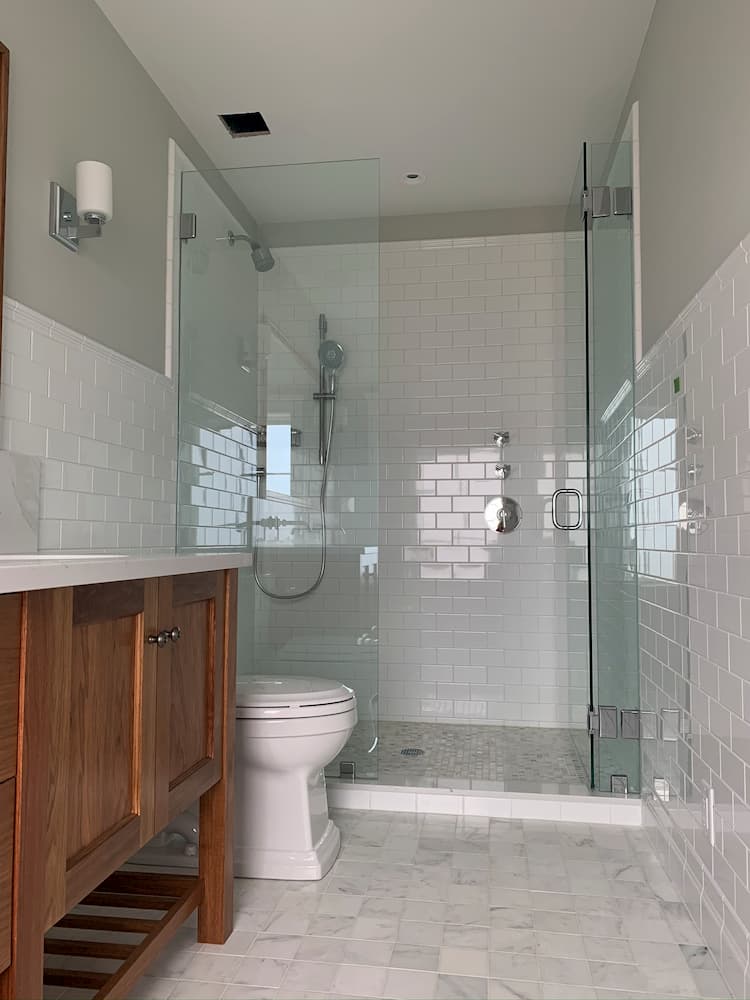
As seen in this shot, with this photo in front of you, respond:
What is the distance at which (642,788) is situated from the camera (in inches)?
111

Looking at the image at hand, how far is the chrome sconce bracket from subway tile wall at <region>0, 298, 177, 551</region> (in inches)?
9.9

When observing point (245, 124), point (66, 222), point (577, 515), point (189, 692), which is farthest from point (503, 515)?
point (189, 692)

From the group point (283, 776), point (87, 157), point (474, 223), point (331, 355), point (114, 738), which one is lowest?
point (283, 776)

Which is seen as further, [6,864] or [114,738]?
[114,738]

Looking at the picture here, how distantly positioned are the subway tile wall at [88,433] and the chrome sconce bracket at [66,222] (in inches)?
9.9

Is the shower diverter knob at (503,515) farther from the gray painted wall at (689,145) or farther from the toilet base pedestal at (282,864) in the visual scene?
the toilet base pedestal at (282,864)

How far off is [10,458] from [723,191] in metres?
1.79

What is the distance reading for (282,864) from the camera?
235cm

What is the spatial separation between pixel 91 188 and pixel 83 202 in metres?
0.04

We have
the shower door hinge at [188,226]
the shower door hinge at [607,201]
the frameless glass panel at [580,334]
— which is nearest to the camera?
the shower door hinge at [607,201]

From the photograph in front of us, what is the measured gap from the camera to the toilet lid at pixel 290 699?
2.32 meters

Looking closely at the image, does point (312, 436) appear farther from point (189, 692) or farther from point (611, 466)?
point (189, 692)

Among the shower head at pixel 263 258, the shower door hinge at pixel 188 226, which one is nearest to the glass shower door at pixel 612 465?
the shower head at pixel 263 258

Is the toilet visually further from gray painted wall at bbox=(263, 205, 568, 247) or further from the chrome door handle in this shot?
gray painted wall at bbox=(263, 205, 568, 247)
